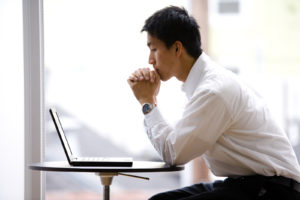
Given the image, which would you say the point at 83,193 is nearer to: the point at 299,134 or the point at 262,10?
the point at 299,134

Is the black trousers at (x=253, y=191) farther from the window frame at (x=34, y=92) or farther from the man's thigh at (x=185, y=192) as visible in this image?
the window frame at (x=34, y=92)

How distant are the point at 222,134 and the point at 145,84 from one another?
40 centimetres

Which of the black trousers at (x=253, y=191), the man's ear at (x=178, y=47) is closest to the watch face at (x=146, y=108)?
the man's ear at (x=178, y=47)

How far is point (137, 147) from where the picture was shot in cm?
406

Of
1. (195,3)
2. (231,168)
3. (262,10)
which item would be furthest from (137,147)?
(231,168)

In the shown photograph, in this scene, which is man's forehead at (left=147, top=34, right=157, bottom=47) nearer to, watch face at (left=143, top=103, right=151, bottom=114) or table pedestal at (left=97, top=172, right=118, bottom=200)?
watch face at (left=143, top=103, right=151, bottom=114)

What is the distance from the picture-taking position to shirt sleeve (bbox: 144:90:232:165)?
1.53 meters

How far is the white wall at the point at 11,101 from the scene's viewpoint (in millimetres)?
2082

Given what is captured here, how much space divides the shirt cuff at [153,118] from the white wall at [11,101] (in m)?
0.81

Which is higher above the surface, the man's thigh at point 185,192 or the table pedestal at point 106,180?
the table pedestal at point 106,180

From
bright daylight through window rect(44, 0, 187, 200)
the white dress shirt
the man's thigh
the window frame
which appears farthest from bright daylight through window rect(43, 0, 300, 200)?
the white dress shirt

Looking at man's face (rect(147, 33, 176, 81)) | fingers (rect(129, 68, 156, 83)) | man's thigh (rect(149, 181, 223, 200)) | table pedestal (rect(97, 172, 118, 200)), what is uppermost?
man's face (rect(147, 33, 176, 81))

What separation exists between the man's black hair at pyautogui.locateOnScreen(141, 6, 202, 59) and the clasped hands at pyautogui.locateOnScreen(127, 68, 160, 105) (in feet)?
0.50

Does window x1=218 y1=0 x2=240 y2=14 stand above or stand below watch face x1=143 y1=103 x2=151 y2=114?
above
